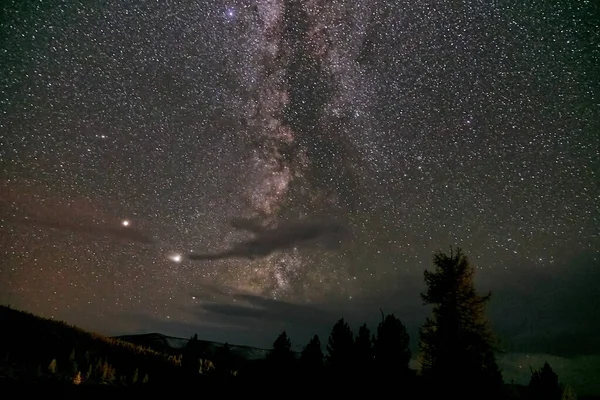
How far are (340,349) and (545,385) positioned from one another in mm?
9980

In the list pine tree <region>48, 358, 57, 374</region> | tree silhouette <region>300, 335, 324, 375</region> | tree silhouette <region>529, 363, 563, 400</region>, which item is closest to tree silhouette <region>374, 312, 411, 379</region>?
tree silhouette <region>300, 335, 324, 375</region>

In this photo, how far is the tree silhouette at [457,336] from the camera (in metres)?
17.1

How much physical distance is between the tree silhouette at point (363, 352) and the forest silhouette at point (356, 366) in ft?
0.16

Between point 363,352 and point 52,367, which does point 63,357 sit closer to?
point 52,367

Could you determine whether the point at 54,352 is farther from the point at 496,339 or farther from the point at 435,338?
the point at 496,339

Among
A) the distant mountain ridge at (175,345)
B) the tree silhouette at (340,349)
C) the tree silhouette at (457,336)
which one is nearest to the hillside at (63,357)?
the tree silhouette at (340,349)

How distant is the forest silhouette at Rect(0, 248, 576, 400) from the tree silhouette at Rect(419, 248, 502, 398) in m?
0.05

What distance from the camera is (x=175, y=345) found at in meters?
57.2

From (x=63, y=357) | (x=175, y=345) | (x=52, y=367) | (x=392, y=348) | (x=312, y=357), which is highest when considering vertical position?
(x=392, y=348)

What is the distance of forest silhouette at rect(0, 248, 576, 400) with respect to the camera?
16.3 m

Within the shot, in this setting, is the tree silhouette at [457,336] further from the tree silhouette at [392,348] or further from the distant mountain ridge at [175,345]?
→ the distant mountain ridge at [175,345]

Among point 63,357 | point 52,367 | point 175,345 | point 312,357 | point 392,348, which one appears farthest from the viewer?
point 175,345

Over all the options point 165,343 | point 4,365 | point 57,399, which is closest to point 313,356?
point 57,399

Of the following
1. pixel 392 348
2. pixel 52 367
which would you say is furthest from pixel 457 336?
pixel 52 367
